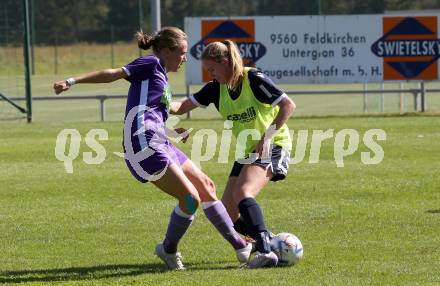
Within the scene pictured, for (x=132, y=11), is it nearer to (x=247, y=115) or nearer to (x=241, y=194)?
(x=247, y=115)

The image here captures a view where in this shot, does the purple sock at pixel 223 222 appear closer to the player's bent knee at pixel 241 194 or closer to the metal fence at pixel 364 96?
the player's bent knee at pixel 241 194

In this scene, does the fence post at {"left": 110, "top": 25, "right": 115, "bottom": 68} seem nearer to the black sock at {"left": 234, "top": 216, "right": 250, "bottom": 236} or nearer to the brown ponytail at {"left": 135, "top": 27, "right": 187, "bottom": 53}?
the black sock at {"left": 234, "top": 216, "right": 250, "bottom": 236}

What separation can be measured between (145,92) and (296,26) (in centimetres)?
1794

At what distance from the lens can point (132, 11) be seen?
172ft

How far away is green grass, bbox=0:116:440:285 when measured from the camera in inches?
312

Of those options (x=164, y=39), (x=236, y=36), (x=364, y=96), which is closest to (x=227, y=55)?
(x=164, y=39)

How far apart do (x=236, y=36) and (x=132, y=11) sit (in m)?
27.5

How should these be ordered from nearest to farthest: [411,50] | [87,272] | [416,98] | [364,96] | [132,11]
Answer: [87,272] → [411,50] → [416,98] → [364,96] → [132,11]

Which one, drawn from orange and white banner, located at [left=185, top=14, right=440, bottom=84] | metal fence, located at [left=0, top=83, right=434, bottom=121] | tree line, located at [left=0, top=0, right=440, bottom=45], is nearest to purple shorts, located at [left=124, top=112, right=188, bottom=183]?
metal fence, located at [left=0, top=83, right=434, bottom=121]

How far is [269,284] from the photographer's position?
24.5 feet

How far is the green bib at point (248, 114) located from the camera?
27.7 feet

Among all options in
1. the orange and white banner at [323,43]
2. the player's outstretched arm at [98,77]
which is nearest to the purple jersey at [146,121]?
the player's outstretched arm at [98,77]

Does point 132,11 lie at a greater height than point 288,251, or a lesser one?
lesser

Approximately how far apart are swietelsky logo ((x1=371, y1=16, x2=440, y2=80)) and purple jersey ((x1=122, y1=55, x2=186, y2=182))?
1789 centimetres
